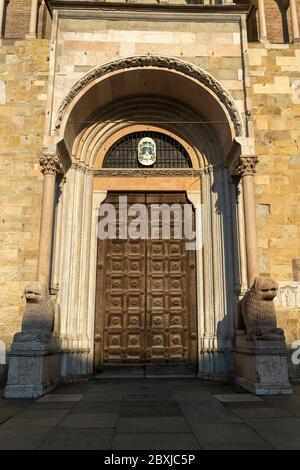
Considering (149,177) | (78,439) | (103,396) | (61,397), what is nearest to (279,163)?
(149,177)

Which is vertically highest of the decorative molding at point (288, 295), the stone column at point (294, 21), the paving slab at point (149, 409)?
the stone column at point (294, 21)

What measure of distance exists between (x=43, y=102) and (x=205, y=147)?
4718mm

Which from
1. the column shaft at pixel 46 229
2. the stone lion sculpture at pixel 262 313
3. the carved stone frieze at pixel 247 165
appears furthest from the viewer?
the carved stone frieze at pixel 247 165

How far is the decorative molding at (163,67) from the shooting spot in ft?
33.2

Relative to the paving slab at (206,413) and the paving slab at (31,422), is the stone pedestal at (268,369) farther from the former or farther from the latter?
the paving slab at (31,422)

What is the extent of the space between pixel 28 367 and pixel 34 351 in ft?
1.02

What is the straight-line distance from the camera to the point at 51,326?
860cm

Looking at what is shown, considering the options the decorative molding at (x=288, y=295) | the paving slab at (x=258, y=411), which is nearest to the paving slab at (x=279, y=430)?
the paving slab at (x=258, y=411)

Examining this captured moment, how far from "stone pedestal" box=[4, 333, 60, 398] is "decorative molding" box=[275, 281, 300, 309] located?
18.6 ft

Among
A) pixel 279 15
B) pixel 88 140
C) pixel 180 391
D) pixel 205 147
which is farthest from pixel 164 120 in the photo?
pixel 180 391

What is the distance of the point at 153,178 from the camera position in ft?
37.7

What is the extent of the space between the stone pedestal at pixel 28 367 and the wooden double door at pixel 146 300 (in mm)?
2586

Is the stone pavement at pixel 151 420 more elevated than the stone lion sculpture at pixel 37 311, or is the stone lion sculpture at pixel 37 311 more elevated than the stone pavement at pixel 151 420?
the stone lion sculpture at pixel 37 311
